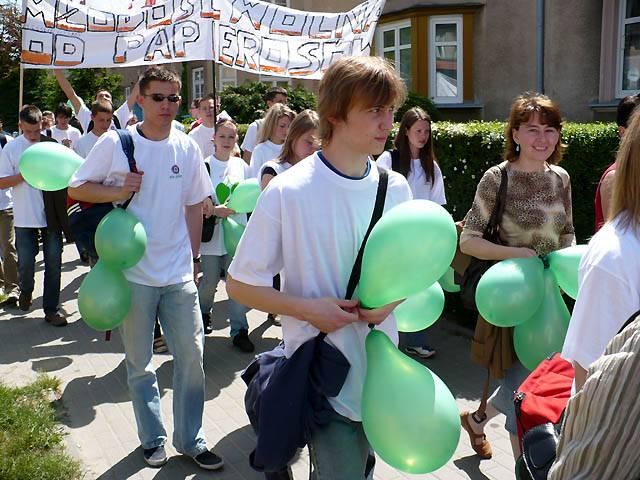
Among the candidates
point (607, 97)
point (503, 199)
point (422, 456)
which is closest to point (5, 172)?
point (503, 199)

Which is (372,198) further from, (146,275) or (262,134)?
(262,134)

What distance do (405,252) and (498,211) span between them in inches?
57.2

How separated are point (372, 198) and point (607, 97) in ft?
38.0

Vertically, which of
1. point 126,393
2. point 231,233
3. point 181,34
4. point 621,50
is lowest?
point 126,393

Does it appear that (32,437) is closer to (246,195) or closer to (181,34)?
(246,195)

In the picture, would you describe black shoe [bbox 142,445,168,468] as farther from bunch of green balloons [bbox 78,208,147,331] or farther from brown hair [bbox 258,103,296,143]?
brown hair [bbox 258,103,296,143]

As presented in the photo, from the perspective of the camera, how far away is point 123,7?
22.4ft

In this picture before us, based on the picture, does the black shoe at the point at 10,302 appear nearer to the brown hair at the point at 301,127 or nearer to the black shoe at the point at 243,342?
the black shoe at the point at 243,342

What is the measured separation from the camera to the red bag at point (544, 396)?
2168 millimetres

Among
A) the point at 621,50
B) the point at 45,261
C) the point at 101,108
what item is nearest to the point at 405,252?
the point at 101,108

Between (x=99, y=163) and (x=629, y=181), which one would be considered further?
(x=99, y=163)

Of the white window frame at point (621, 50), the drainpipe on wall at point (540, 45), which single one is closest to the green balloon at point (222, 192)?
the white window frame at point (621, 50)

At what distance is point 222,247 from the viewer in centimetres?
604

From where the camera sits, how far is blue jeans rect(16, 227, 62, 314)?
6.91 m
